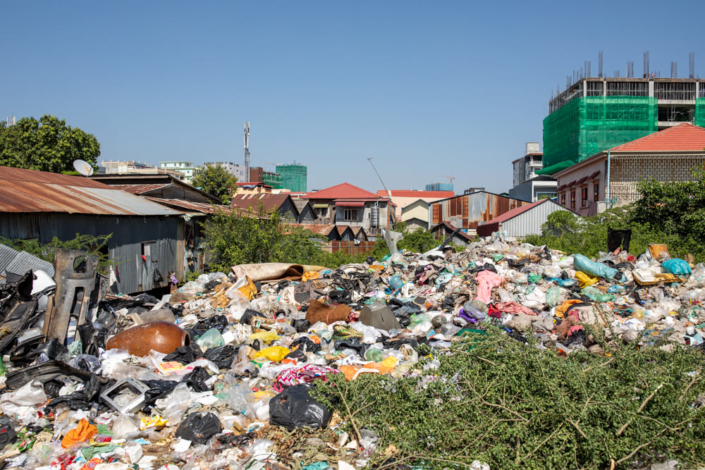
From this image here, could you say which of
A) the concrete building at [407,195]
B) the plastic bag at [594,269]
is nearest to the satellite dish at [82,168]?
the plastic bag at [594,269]

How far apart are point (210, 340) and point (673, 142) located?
73.9 feet

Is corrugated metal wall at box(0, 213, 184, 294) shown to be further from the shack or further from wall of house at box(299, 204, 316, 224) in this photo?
wall of house at box(299, 204, 316, 224)

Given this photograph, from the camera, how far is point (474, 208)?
29.3 meters

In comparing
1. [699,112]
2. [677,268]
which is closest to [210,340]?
[677,268]

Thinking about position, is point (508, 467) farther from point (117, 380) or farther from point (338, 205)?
point (338, 205)

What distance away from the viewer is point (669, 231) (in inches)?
554

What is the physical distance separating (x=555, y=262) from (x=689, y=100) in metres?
39.1

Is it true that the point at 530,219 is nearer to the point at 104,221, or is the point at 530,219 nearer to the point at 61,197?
the point at 104,221

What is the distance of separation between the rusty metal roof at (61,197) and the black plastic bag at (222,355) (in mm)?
4454

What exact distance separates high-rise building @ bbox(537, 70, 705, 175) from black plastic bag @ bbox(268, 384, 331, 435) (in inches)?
1402

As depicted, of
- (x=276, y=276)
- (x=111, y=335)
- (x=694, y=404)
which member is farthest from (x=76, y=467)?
(x=276, y=276)

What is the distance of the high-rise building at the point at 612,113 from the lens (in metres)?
34.6

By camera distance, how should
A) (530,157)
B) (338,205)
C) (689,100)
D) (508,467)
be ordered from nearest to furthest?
(508,467) → (338,205) → (689,100) → (530,157)

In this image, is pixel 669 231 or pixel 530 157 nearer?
pixel 669 231
